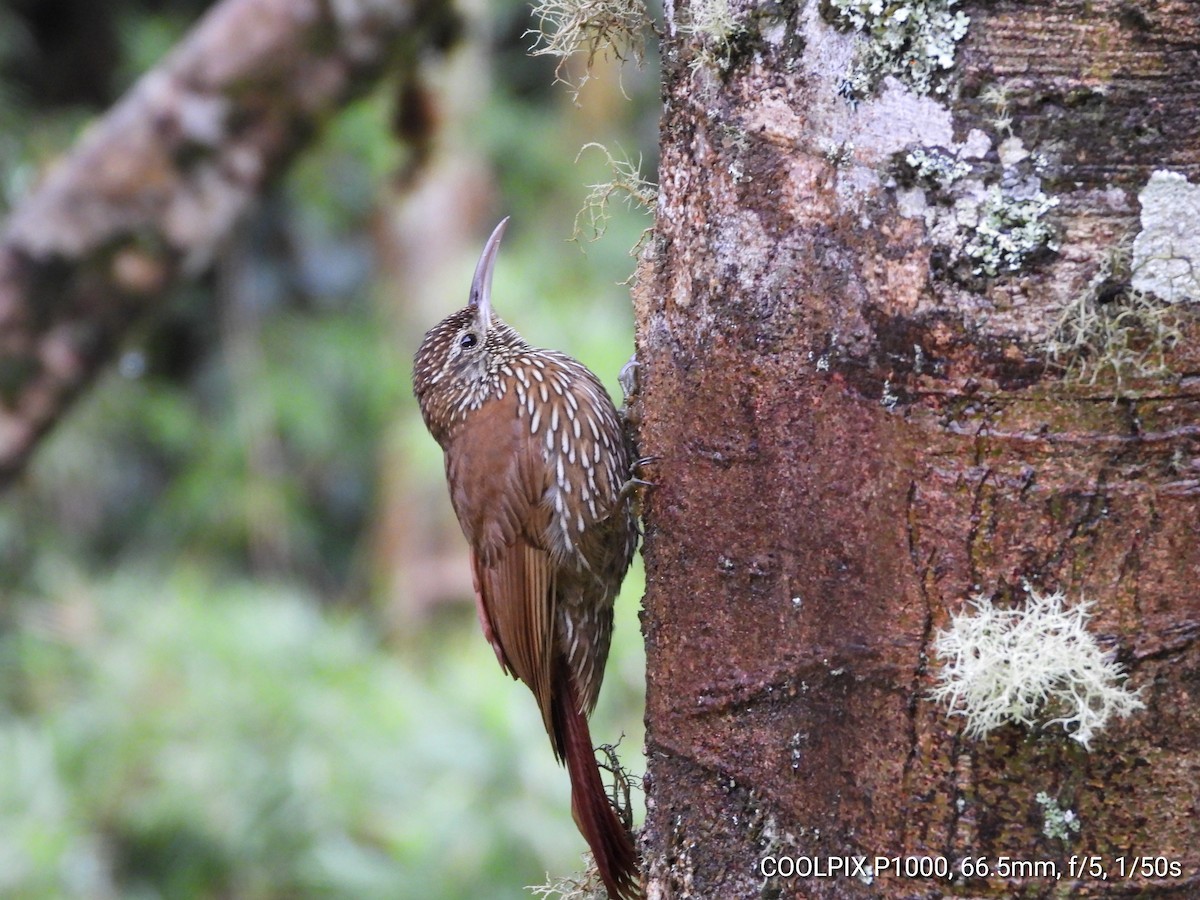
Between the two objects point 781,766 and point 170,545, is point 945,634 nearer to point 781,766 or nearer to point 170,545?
point 781,766

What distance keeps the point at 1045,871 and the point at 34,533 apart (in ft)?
21.0

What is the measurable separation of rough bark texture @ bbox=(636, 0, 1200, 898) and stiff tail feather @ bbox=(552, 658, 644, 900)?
627 millimetres

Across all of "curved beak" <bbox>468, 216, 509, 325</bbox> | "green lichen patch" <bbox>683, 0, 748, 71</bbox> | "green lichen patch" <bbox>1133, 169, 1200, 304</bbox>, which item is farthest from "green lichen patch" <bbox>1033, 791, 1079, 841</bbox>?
"curved beak" <bbox>468, 216, 509, 325</bbox>

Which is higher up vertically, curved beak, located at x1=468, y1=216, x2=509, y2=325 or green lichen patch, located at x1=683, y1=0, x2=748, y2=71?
curved beak, located at x1=468, y1=216, x2=509, y2=325

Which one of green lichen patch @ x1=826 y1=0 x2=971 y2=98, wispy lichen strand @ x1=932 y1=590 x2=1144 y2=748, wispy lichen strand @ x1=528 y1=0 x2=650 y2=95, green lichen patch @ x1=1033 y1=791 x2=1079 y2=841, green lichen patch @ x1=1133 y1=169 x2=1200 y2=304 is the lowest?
green lichen patch @ x1=1033 y1=791 x2=1079 y2=841

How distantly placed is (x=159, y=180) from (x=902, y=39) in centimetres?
290

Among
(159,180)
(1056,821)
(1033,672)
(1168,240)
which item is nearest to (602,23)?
(1168,240)

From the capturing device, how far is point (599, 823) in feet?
8.20

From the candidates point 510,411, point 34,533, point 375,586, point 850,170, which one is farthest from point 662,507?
point 375,586

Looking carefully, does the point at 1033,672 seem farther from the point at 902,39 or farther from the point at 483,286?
the point at 483,286

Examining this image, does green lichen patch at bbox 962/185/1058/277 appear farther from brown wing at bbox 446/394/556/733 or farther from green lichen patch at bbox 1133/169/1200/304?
brown wing at bbox 446/394/556/733

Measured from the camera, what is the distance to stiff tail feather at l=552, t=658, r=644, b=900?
2439mm

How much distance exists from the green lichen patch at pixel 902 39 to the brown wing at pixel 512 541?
1457 mm

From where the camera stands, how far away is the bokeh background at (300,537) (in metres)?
4.16
